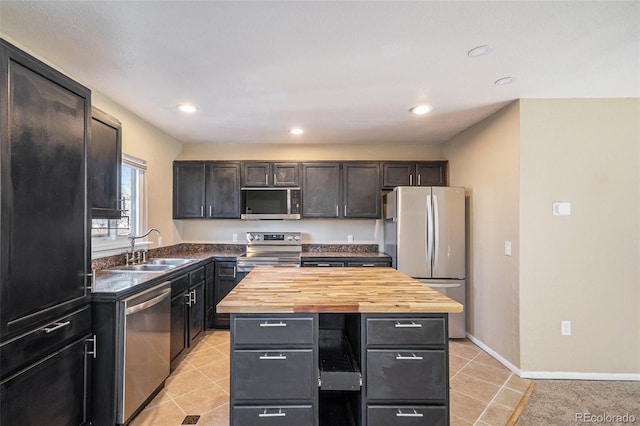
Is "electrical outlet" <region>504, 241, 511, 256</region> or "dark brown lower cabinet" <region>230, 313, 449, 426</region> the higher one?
"electrical outlet" <region>504, 241, 511, 256</region>

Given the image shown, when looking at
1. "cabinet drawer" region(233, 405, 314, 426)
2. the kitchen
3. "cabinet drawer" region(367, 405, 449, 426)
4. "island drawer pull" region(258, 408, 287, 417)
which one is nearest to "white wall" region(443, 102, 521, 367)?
the kitchen

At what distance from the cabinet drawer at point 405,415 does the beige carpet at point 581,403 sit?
94 centimetres

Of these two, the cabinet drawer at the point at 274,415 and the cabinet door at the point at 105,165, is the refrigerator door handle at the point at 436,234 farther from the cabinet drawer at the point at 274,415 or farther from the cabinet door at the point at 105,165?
the cabinet door at the point at 105,165

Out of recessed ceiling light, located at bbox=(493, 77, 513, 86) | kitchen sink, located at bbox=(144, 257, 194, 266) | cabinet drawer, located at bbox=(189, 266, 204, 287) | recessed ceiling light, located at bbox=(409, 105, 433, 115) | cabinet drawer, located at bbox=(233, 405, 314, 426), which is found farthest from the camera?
kitchen sink, located at bbox=(144, 257, 194, 266)

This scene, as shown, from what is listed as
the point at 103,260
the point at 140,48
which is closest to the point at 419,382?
the point at 140,48

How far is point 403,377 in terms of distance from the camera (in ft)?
4.93

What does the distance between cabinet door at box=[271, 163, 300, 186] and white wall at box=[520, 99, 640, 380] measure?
103 inches

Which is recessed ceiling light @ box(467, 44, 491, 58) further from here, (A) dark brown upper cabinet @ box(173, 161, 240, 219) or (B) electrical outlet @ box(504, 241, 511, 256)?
(A) dark brown upper cabinet @ box(173, 161, 240, 219)

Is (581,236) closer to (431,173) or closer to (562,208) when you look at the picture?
(562,208)

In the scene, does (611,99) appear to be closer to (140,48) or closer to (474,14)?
(474,14)

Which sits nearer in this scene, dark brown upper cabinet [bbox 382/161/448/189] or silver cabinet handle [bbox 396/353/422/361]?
silver cabinet handle [bbox 396/353/422/361]

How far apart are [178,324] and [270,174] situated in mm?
2189

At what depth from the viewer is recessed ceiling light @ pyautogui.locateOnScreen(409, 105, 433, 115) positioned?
A: 2.79 meters

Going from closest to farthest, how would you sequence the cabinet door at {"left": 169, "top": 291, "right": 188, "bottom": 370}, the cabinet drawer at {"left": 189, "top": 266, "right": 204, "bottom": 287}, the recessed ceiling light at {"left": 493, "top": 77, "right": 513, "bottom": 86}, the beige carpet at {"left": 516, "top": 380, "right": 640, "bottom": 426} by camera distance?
the beige carpet at {"left": 516, "top": 380, "right": 640, "bottom": 426}, the recessed ceiling light at {"left": 493, "top": 77, "right": 513, "bottom": 86}, the cabinet door at {"left": 169, "top": 291, "right": 188, "bottom": 370}, the cabinet drawer at {"left": 189, "top": 266, "right": 204, "bottom": 287}
